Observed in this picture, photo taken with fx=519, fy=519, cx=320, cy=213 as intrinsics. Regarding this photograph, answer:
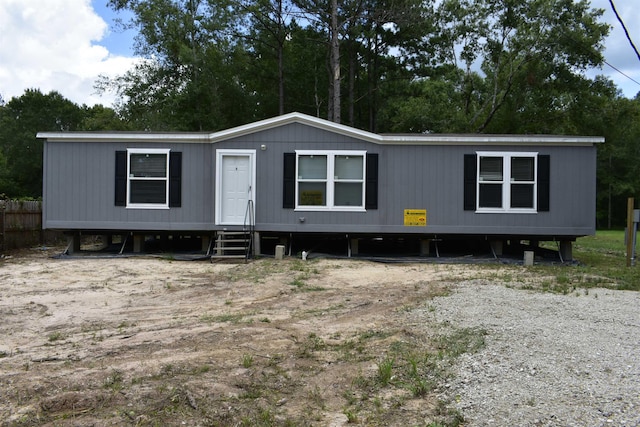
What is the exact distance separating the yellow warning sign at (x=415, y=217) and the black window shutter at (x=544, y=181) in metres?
2.57

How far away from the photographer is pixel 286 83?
24797 millimetres

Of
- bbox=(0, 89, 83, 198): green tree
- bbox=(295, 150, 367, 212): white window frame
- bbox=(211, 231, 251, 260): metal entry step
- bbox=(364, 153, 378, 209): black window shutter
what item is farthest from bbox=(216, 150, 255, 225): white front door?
bbox=(0, 89, 83, 198): green tree

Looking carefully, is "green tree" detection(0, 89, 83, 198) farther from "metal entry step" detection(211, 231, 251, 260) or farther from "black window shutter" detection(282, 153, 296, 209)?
"black window shutter" detection(282, 153, 296, 209)

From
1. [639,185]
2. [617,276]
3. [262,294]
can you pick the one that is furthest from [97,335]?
[639,185]

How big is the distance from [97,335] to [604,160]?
45457 mm

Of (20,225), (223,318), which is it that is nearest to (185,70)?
(20,225)

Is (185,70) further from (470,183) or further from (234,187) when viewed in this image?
(470,183)

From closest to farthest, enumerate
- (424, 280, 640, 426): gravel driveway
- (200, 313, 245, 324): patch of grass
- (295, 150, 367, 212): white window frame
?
(424, 280, 640, 426): gravel driveway < (200, 313, 245, 324): patch of grass < (295, 150, 367, 212): white window frame

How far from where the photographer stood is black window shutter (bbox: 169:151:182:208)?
11883mm

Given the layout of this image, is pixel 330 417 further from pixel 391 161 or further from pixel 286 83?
pixel 286 83

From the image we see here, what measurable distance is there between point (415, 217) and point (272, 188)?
3337mm

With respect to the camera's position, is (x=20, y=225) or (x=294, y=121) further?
(x=20, y=225)

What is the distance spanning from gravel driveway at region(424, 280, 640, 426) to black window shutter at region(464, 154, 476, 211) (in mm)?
5428

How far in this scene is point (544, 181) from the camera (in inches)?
457
